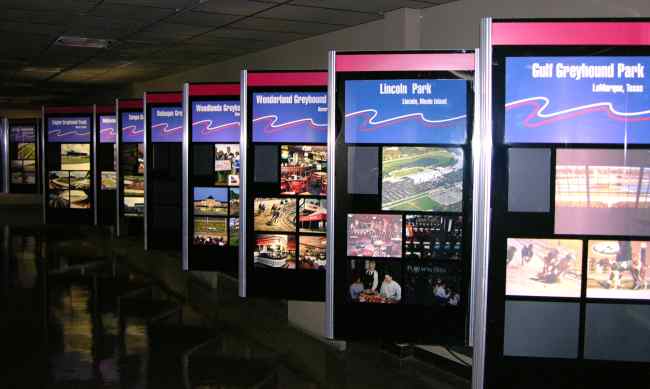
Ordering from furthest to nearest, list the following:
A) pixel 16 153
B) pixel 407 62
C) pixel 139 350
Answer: pixel 16 153, pixel 139 350, pixel 407 62

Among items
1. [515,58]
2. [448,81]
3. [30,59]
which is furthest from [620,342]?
[30,59]

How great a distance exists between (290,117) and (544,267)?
8.29 feet

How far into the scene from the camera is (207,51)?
942 centimetres

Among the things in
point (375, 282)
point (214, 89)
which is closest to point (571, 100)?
point (375, 282)

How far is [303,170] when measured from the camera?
17.3 feet

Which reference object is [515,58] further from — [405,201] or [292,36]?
[292,36]

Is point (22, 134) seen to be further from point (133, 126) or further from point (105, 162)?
point (133, 126)

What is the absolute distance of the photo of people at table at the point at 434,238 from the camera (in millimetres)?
4164

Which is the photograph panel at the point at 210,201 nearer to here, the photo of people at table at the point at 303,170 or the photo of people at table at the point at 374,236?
the photo of people at table at the point at 303,170

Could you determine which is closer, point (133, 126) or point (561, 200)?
point (561, 200)

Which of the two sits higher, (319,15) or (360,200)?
(319,15)

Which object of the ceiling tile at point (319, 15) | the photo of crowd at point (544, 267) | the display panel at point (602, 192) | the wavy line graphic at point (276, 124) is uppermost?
the ceiling tile at point (319, 15)

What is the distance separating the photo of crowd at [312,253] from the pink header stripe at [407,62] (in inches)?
63.5

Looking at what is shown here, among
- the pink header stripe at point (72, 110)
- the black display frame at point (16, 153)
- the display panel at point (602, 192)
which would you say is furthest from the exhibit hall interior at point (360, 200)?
the black display frame at point (16, 153)
